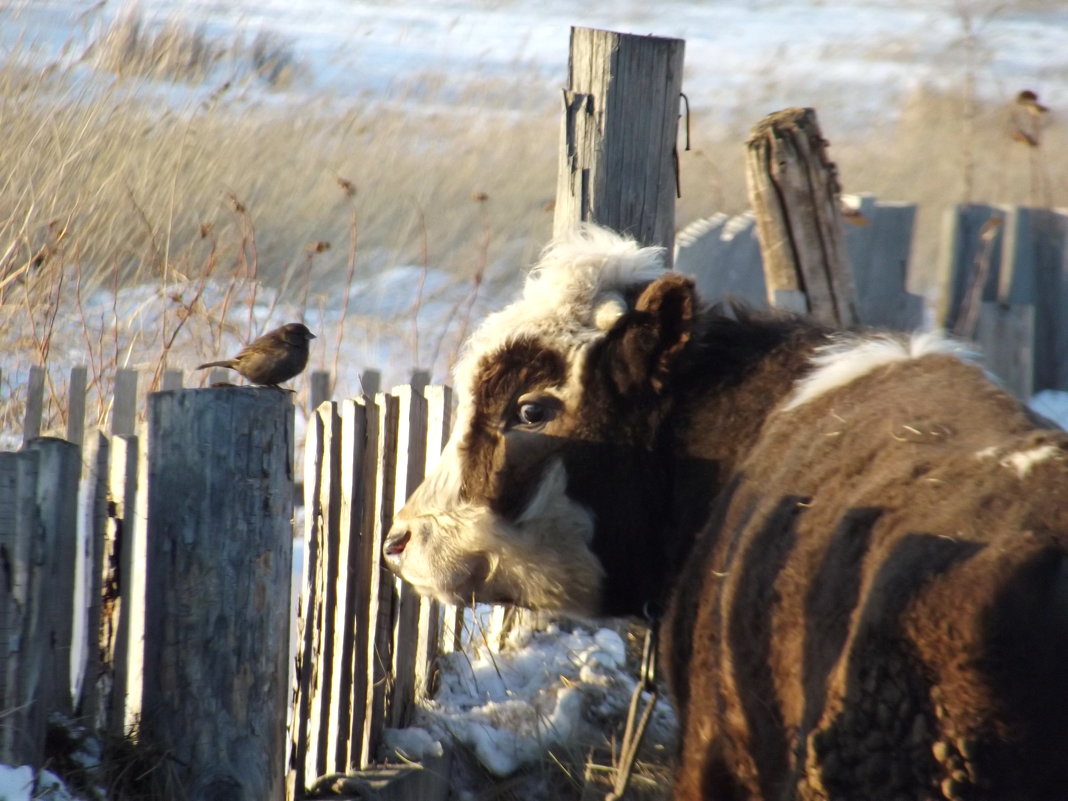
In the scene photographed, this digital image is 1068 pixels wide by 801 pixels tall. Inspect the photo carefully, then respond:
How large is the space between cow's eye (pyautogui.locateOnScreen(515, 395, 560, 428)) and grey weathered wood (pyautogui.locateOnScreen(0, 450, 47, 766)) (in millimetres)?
1294

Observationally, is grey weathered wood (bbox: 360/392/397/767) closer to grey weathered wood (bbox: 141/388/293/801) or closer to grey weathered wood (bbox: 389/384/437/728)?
grey weathered wood (bbox: 389/384/437/728)

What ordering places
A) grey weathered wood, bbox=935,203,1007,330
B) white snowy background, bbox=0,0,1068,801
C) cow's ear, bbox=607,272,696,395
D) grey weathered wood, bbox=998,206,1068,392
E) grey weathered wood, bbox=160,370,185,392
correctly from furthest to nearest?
white snowy background, bbox=0,0,1068,801 → grey weathered wood, bbox=998,206,1068,392 → grey weathered wood, bbox=935,203,1007,330 → grey weathered wood, bbox=160,370,185,392 → cow's ear, bbox=607,272,696,395

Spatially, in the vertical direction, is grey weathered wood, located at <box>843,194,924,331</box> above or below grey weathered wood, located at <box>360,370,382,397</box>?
above

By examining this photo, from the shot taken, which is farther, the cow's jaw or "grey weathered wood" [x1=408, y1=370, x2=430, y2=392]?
"grey weathered wood" [x1=408, y1=370, x2=430, y2=392]

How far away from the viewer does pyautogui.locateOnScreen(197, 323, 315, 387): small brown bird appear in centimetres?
378

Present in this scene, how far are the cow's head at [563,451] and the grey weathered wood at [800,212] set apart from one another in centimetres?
201

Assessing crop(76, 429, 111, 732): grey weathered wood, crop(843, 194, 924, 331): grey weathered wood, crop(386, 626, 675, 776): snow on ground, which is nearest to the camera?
crop(76, 429, 111, 732): grey weathered wood

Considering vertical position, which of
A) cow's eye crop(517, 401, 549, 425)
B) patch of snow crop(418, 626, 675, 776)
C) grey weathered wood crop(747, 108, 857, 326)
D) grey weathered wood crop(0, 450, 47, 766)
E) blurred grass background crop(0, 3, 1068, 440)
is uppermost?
blurred grass background crop(0, 3, 1068, 440)

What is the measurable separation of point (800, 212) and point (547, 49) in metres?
15.4

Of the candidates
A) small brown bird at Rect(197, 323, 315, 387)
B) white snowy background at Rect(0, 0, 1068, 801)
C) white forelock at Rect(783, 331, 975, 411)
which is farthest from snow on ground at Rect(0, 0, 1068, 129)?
white forelock at Rect(783, 331, 975, 411)

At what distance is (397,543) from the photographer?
3.54 m

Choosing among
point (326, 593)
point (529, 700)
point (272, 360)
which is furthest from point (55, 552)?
point (529, 700)

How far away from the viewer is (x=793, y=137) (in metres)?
5.19

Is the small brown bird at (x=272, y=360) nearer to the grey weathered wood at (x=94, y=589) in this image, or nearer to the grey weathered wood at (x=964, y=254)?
the grey weathered wood at (x=94, y=589)
